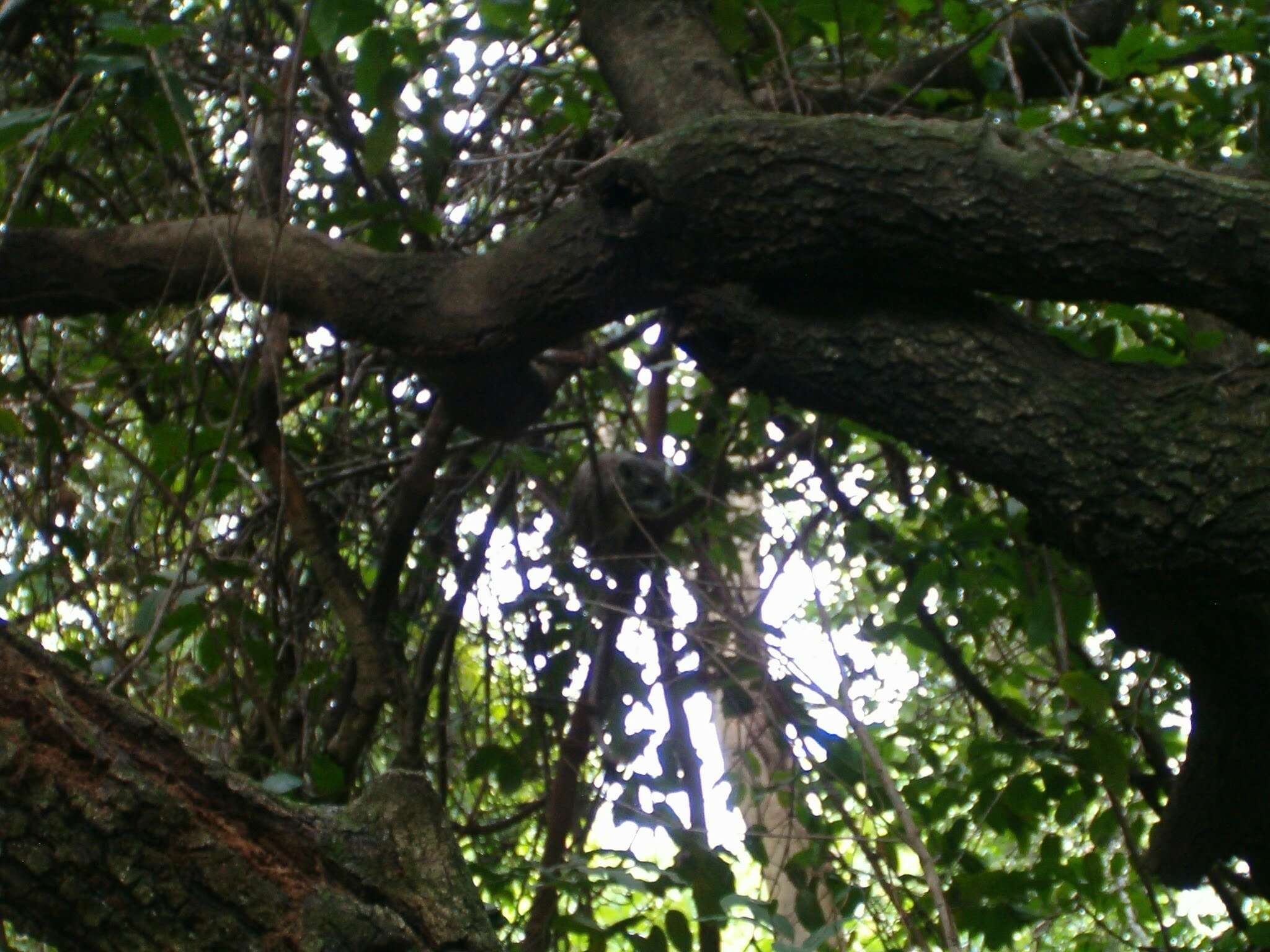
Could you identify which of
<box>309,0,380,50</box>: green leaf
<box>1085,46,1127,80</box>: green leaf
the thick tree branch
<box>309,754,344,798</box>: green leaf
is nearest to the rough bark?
<box>309,754,344,798</box>: green leaf

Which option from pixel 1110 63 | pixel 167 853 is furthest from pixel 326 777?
pixel 1110 63

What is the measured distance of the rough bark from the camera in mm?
1181

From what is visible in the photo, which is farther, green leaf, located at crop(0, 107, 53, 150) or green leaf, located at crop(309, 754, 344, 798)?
green leaf, located at crop(309, 754, 344, 798)

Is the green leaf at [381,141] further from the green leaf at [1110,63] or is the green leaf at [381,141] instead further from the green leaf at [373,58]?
the green leaf at [1110,63]

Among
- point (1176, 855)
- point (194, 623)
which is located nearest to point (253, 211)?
point (194, 623)

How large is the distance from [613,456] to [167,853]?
91.9 inches

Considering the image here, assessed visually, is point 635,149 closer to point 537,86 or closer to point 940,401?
point 940,401

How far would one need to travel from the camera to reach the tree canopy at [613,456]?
1562mm

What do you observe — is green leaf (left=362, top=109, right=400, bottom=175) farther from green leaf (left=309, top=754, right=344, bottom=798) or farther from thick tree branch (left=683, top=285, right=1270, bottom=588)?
green leaf (left=309, top=754, right=344, bottom=798)

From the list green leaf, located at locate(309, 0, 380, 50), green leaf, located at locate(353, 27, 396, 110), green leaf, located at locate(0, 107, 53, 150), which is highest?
green leaf, located at locate(353, 27, 396, 110)

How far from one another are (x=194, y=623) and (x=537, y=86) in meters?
1.65

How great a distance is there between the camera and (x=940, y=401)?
5.74 feet

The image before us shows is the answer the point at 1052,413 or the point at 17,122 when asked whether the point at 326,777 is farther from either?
the point at 1052,413

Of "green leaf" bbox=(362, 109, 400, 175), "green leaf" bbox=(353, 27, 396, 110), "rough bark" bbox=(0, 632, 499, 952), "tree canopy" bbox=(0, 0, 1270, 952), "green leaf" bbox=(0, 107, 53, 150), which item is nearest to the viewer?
"rough bark" bbox=(0, 632, 499, 952)
